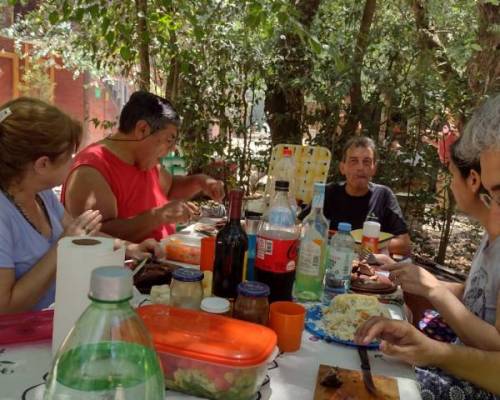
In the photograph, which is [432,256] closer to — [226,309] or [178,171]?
[178,171]

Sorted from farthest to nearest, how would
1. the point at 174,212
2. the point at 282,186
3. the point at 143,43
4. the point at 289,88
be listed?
1. the point at 289,88
2. the point at 143,43
3. the point at 174,212
4. the point at 282,186

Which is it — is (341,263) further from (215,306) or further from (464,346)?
(215,306)

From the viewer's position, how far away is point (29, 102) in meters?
1.46

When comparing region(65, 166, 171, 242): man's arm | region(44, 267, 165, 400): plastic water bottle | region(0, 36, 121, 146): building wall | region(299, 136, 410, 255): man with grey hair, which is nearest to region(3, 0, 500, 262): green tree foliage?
region(299, 136, 410, 255): man with grey hair

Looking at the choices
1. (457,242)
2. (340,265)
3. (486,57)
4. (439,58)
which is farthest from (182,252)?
(457,242)

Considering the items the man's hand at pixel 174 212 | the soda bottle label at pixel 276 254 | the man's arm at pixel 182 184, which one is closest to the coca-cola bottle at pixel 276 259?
the soda bottle label at pixel 276 254

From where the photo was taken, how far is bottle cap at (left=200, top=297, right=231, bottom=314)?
3.61 feet

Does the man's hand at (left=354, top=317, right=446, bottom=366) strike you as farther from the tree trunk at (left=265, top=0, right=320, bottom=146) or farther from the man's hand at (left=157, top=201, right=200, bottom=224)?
the tree trunk at (left=265, top=0, right=320, bottom=146)

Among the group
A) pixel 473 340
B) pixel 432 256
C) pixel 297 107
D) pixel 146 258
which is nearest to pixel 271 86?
pixel 297 107

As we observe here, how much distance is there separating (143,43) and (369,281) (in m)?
3.44

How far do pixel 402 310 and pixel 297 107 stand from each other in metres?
3.47

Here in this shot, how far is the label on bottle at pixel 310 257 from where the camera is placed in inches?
61.0

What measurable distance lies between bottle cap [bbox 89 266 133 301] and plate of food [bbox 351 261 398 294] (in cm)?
114

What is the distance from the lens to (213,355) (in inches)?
34.8
